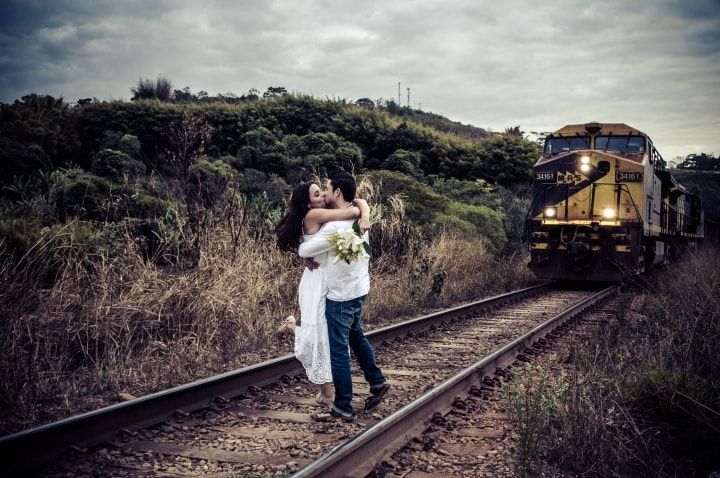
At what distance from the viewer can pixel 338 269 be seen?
443 centimetres

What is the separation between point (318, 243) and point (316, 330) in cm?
69

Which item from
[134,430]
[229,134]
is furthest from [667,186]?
[229,134]

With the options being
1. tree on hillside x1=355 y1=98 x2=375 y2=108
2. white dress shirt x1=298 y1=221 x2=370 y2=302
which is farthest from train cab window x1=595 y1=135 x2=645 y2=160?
tree on hillside x1=355 y1=98 x2=375 y2=108

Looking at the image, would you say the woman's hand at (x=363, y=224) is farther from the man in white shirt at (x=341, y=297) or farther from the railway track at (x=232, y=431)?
the railway track at (x=232, y=431)

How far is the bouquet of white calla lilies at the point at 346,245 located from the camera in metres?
4.23

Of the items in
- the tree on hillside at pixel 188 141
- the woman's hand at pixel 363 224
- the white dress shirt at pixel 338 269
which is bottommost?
the white dress shirt at pixel 338 269

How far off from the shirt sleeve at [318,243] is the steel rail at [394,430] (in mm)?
1286

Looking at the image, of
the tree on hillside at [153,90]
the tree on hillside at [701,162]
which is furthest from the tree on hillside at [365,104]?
the tree on hillside at [701,162]

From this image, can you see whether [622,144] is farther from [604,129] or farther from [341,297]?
[341,297]

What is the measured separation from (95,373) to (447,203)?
12.2m

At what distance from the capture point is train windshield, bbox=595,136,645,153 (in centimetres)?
1402

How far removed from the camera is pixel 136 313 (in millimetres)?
6348

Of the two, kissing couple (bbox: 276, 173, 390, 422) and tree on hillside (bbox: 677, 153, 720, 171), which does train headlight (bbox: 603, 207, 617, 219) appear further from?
tree on hillside (bbox: 677, 153, 720, 171)

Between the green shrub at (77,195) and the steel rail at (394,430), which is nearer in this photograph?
the steel rail at (394,430)
